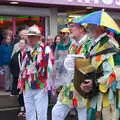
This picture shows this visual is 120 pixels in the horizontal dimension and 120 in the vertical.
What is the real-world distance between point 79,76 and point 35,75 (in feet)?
9.55

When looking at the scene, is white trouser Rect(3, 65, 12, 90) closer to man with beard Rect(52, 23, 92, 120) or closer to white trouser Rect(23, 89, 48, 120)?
white trouser Rect(23, 89, 48, 120)

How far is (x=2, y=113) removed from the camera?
396 inches

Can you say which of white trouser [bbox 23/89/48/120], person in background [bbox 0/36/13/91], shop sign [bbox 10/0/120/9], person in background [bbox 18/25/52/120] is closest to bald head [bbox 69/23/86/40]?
person in background [bbox 18/25/52/120]

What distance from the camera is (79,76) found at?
15.5 ft

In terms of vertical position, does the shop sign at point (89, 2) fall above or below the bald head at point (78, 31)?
above

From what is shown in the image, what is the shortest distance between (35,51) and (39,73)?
1.27 ft

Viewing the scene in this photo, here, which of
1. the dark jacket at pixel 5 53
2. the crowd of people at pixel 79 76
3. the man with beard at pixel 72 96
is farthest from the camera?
the dark jacket at pixel 5 53

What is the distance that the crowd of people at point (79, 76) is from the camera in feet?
15.4

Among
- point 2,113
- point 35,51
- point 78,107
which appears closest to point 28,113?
point 35,51

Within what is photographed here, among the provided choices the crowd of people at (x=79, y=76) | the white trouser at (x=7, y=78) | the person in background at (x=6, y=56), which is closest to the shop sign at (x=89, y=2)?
the person in background at (x=6, y=56)

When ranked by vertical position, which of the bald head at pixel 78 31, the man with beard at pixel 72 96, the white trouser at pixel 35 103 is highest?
the bald head at pixel 78 31

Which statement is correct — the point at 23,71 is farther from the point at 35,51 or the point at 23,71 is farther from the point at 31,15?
the point at 31,15

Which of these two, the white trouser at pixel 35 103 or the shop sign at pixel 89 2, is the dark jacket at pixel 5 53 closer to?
the shop sign at pixel 89 2

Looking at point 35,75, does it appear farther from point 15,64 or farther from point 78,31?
point 15,64
